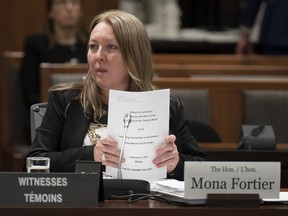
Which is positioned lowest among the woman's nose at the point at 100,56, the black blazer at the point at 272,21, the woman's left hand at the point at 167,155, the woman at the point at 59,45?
the woman's left hand at the point at 167,155

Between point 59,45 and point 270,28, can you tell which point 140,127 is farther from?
point 270,28

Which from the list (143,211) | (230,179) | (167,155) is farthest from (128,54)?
(143,211)

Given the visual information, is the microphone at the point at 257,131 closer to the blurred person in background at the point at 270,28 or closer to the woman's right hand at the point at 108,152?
the woman's right hand at the point at 108,152

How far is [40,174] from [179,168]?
106 cm

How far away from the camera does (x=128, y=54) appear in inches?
170

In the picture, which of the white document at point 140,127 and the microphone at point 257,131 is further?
the microphone at point 257,131

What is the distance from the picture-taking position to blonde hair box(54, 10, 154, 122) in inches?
170

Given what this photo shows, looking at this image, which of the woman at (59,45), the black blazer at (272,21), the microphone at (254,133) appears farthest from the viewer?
the black blazer at (272,21)

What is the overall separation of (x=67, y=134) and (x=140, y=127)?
26.7 inches

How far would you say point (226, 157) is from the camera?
16.1 feet

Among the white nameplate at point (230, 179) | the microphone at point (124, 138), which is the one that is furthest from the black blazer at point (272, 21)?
the white nameplate at point (230, 179)

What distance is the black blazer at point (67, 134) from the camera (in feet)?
13.7

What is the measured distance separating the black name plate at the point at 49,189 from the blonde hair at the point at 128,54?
1047mm

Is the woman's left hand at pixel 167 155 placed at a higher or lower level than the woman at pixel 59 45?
lower
